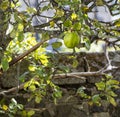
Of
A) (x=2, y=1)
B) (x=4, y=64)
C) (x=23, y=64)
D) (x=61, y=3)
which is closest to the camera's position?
(x=61, y=3)

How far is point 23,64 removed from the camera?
6.64 feet

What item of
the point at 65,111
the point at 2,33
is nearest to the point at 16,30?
the point at 2,33

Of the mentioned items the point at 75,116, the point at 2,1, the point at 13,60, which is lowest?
the point at 75,116

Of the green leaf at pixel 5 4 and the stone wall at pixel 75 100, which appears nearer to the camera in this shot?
the green leaf at pixel 5 4

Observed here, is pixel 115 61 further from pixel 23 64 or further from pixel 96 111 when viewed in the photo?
pixel 23 64

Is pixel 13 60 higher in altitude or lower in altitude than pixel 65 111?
higher

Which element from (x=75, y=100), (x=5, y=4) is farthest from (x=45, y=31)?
(x=75, y=100)

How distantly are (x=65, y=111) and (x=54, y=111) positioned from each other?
7 cm

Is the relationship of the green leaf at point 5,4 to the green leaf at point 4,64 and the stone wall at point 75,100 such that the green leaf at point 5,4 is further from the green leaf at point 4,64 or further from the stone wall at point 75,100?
the stone wall at point 75,100

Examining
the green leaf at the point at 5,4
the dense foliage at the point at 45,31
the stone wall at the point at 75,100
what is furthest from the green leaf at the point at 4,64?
the stone wall at the point at 75,100

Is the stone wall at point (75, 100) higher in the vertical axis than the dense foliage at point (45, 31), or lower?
lower

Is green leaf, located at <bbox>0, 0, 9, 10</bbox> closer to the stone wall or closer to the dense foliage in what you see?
the dense foliage

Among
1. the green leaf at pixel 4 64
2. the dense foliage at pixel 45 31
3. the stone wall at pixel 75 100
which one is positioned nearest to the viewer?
the dense foliage at pixel 45 31

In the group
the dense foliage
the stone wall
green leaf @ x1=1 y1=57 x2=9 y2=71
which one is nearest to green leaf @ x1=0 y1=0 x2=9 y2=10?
the dense foliage
